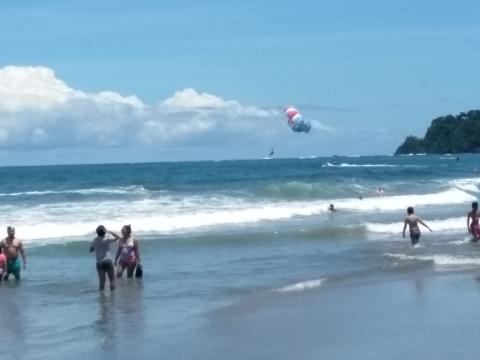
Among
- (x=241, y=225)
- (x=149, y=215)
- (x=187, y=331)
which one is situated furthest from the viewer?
(x=149, y=215)

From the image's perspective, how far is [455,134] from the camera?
177 metres

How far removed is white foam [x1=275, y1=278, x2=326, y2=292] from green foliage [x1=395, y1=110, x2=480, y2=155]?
156972mm

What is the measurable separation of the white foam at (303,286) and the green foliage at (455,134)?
515 ft

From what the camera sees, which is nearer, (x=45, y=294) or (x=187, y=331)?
(x=187, y=331)

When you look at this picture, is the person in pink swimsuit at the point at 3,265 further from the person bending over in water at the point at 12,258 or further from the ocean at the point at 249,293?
the ocean at the point at 249,293

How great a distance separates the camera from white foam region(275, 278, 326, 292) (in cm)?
1566

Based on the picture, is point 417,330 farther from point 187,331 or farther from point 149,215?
point 149,215

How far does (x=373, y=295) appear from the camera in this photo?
14609 millimetres

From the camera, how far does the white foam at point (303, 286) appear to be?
15655 millimetres

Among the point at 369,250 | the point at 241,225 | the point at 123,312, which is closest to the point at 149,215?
the point at 241,225

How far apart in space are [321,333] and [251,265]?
23.9ft

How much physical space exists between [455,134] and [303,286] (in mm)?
165844

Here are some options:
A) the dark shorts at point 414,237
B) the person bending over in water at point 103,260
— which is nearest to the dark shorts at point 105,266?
the person bending over in water at point 103,260

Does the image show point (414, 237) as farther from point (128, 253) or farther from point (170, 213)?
point (170, 213)
